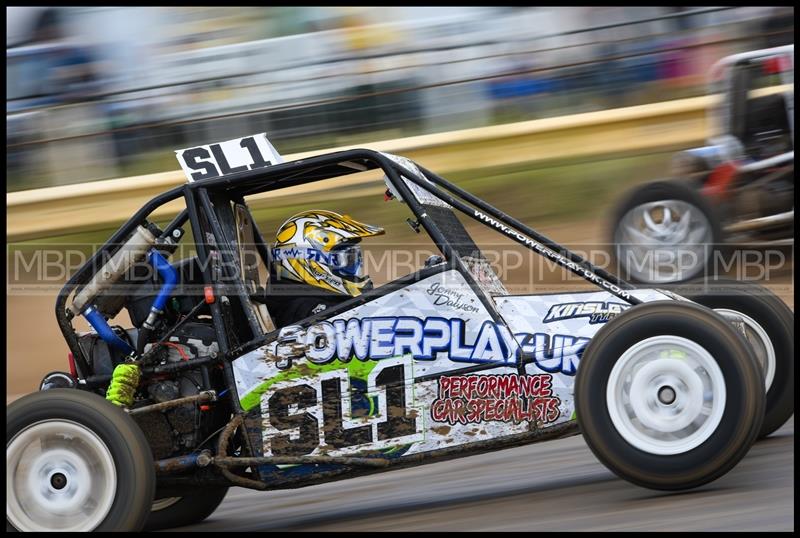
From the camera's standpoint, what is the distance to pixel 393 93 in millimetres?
10469

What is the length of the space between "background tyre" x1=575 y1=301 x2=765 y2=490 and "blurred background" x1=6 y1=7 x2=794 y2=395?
18.5ft

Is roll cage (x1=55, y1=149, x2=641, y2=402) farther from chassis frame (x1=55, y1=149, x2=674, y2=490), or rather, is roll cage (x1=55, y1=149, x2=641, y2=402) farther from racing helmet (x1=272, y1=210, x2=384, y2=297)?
racing helmet (x1=272, y1=210, x2=384, y2=297)

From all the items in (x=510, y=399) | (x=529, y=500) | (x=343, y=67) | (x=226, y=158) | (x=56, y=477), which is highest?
(x=343, y=67)

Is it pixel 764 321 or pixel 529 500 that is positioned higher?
pixel 764 321

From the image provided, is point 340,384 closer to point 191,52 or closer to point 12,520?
point 12,520

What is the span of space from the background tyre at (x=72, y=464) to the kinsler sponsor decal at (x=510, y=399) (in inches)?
54.5

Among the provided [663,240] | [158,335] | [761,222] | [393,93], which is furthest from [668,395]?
[393,93]

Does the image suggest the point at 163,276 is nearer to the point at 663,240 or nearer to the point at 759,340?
the point at 759,340

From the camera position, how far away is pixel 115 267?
5.12m

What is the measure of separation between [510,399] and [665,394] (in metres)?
0.64

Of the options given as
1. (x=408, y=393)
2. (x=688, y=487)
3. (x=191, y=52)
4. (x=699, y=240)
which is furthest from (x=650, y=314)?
(x=191, y=52)

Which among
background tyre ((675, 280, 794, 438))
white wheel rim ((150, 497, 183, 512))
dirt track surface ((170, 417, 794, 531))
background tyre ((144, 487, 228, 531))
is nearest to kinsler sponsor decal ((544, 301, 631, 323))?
background tyre ((675, 280, 794, 438))

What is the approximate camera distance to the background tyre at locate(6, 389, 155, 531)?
446 centimetres

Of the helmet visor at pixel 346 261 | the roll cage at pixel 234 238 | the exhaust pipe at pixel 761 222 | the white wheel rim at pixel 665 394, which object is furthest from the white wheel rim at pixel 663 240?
the white wheel rim at pixel 665 394
